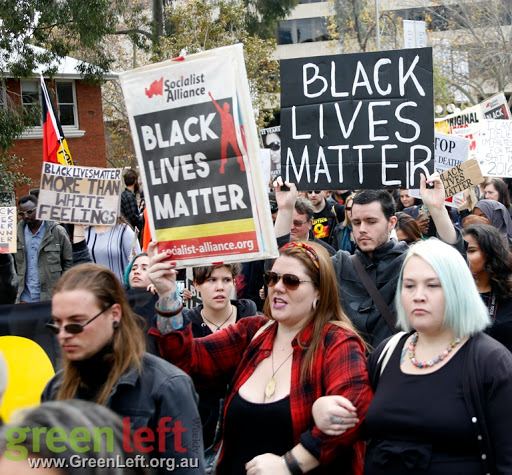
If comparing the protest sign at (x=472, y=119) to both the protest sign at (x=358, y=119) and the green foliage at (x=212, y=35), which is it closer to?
the protest sign at (x=358, y=119)

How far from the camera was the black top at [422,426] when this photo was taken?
2.76 metres

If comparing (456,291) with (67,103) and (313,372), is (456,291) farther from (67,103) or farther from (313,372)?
(67,103)

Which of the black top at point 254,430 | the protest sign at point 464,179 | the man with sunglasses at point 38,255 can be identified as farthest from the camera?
the man with sunglasses at point 38,255

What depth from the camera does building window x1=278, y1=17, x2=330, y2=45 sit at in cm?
5116

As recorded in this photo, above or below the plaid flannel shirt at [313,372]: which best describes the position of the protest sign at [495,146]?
above

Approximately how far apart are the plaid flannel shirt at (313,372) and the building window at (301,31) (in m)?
49.4

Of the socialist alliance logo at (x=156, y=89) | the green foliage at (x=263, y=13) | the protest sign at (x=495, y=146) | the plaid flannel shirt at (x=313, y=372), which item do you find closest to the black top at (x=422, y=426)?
the plaid flannel shirt at (x=313, y=372)

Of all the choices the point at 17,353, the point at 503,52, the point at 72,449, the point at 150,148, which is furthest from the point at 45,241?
the point at 503,52

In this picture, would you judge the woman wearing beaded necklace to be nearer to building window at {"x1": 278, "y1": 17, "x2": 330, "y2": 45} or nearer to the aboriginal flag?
the aboriginal flag

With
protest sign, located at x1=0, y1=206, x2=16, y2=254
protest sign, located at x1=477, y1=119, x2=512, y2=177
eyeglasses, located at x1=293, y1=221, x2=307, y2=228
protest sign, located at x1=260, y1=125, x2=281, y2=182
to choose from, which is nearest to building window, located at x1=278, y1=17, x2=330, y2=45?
protest sign, located at x1=260, y1=125, x2=281, y2=182

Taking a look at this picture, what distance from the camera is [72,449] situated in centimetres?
173

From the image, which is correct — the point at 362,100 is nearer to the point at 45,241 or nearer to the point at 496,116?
the point at 45,241

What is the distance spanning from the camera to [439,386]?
9.40 feet

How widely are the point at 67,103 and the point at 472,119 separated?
18.3 metres
